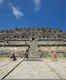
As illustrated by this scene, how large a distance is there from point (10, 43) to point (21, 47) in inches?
122

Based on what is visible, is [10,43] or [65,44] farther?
[10,43]

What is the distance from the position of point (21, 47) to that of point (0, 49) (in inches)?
186

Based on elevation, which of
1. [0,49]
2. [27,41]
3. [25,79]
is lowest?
[25,79]

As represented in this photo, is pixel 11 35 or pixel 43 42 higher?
pixel 11 35

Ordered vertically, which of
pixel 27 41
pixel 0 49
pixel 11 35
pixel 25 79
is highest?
pixel 11 35

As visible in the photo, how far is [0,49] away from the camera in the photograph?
2198cm

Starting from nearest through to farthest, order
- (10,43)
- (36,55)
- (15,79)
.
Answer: (15,79) < (36,55) < (10,43)

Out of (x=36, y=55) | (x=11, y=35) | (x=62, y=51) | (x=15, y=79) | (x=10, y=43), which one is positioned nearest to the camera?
(x=15, y=79)

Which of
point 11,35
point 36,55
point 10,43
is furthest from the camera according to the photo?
point 11,35

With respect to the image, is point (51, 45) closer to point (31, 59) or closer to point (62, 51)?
point (62, 51)

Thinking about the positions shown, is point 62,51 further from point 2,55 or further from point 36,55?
point 2,55

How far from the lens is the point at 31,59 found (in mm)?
14898

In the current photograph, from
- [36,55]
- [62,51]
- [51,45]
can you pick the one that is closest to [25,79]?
[36,55]

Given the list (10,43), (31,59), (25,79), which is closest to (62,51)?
(31,59)
